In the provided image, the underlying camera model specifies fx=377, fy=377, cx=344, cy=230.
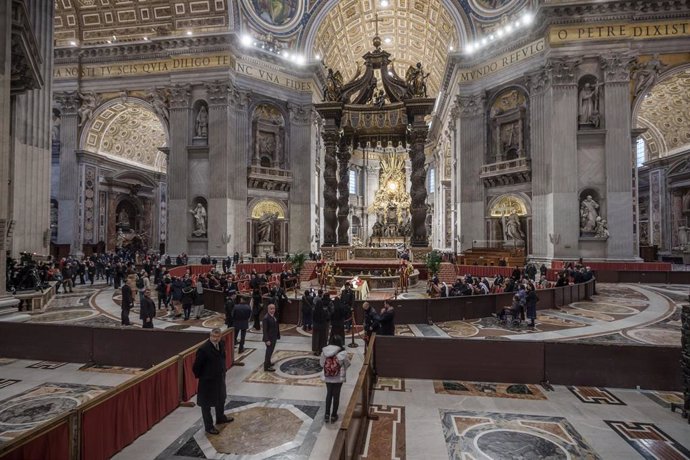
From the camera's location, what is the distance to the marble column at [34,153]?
11984 mm

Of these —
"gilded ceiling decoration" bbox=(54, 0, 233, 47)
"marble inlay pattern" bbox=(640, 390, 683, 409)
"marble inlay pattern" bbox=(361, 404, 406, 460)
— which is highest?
"gilded ceiling decoration" bbox=(54, 0, 233, 47)

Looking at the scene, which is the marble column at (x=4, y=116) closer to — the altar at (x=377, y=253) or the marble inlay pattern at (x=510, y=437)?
the marble inlay pattern at (x=510, y=437)

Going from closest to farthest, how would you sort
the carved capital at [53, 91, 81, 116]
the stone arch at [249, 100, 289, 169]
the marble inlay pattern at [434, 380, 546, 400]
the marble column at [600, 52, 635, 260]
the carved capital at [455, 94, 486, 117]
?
1. the marble inlay pattern at [434, 380, 546, 400]
2. the marble column at [600, 52, 635, 260]
3. the carved capital at [455, 94, 486, 117]
4. the carved capital at [53, 91, 81, 116]
5. the stone arch at [249, 100, 289, 169]

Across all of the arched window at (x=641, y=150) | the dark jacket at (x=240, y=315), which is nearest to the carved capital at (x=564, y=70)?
the arched window at (x=641, y=150)

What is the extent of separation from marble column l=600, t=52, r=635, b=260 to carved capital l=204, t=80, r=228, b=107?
69.2ft

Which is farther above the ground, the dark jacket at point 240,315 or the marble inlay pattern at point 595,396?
the dark jacket at point 240,315

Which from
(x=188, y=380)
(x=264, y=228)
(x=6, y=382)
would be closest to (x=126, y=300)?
(x=6, y=382)

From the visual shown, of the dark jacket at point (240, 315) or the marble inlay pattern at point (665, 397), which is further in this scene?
the dark jacket at point (240, 315)

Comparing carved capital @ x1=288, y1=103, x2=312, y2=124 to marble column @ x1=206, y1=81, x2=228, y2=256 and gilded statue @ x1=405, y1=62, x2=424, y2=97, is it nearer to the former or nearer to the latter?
marble column @ x1=206, y1=81, x2=228, y2=256

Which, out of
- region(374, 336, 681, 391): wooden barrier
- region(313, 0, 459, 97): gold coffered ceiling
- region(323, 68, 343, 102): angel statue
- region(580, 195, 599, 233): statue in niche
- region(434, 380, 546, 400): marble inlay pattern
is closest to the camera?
region(434, 380, 546, 400): marble inlay pattern

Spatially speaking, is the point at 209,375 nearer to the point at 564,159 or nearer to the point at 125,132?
the point at 564,159

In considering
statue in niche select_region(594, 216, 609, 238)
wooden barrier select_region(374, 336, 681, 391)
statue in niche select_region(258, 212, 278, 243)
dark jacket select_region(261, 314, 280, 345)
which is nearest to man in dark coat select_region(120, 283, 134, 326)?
dark jacket select_region(261, 314, 280, 345)

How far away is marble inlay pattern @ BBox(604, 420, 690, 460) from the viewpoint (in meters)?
4.11

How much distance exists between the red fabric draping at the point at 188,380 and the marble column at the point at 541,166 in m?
19.4
